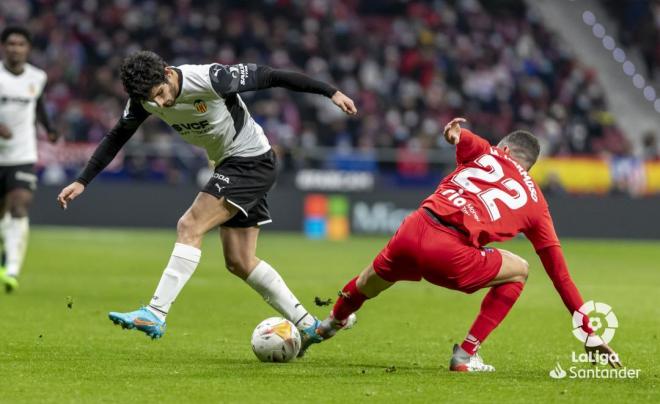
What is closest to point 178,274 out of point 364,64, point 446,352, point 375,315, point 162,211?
point 446,352

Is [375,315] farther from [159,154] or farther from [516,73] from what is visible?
[516,73]

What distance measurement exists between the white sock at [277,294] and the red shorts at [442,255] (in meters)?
1.14

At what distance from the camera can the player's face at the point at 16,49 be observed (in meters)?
12.0

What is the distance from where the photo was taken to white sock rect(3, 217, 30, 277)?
12.2 meters

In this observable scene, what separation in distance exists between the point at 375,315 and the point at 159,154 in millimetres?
14281

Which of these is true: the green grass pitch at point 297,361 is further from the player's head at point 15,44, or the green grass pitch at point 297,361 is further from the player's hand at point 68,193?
the player's head at point 15,44

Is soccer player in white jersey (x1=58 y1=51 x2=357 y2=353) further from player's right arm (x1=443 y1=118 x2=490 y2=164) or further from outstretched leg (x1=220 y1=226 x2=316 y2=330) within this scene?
player's right arm (x1=443 y1=118 x2=490 y2=164)

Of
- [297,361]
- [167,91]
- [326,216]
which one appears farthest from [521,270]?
[326,216]

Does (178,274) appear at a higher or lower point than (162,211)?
higher

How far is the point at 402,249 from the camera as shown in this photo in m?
7.04

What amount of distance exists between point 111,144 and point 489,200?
8.70 feet

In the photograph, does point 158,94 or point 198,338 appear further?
point 198,338

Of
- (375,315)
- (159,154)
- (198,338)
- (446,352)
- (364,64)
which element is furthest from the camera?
(364,64)

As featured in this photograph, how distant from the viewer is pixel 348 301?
7.58 meters
